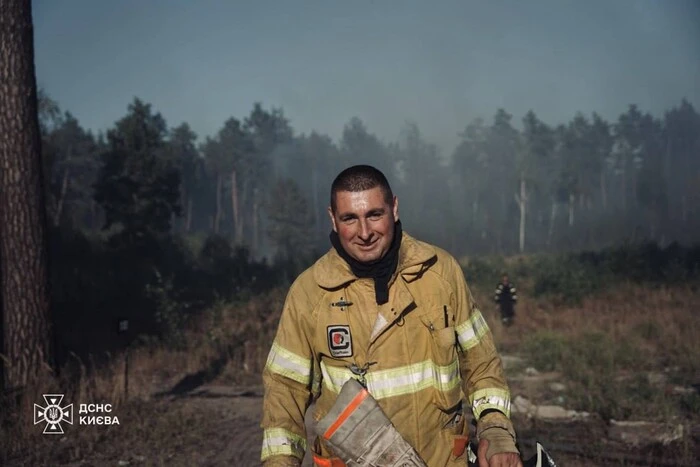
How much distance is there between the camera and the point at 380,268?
97.8 inches

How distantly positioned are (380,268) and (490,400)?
72 centimetres

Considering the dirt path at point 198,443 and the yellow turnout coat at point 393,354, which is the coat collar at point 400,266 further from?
the dirt path at point 198,443

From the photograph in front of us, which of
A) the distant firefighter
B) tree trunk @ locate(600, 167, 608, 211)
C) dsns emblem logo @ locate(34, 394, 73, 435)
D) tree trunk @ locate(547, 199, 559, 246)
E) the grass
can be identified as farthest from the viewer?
tree trunk @ locate(600, 167, 608, 211)

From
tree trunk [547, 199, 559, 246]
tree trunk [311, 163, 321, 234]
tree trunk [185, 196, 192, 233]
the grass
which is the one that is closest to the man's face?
the grass

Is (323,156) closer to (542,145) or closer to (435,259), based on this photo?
(542,145)

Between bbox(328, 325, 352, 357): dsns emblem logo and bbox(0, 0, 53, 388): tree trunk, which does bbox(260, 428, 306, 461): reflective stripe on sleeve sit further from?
bbox(0, 0, 53, 388): tree trunk

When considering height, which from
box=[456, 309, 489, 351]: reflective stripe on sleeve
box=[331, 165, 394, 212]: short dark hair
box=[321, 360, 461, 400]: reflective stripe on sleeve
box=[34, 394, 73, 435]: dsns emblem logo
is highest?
box=[331, 165, 394, 212]: short dark hair

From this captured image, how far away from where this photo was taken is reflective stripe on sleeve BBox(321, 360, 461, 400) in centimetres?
240

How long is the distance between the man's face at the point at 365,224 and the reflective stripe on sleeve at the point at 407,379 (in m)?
0.47

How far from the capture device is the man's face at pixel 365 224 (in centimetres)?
247

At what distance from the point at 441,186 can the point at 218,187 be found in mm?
31831

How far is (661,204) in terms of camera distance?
61875 mm

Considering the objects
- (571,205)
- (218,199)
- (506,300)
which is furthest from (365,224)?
(571,205)

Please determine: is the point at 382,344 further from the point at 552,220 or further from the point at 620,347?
the point at 552,220
